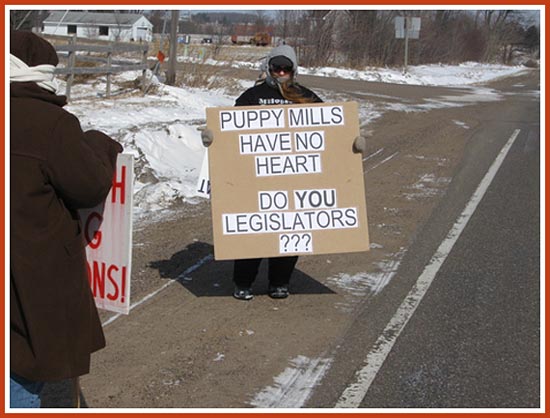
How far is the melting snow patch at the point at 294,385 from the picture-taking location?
4.68 meters

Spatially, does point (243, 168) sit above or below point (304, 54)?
below

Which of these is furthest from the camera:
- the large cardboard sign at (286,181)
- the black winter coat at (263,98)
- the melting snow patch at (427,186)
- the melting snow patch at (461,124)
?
the melting snow patch at (461,124)

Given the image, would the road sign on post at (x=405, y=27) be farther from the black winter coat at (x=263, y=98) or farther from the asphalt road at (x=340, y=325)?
the black winter coat at (x=263, y=98)

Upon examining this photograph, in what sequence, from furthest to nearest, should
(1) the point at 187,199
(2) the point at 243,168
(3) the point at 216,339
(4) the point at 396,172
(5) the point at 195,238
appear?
(4) the point at 396,172
(1) the point at 187,199
(5) the point at 195,238
(2) the point at 243,168
(3) the point at 216,339

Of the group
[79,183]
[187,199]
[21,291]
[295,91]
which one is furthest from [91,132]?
[187,199]

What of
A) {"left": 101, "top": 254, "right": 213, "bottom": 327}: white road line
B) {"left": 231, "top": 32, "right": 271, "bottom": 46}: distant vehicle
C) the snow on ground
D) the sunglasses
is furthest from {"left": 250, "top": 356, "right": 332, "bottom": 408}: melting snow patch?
{"left": 231, "top": 32, "right": 271, "bottom": 46}: distant vehicle

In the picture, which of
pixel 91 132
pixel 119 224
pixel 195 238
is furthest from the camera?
pixel 195 238

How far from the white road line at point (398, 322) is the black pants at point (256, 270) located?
910 mm

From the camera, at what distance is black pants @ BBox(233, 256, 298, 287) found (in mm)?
6500

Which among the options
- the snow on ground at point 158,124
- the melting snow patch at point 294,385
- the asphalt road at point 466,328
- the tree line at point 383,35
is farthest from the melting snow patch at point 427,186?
the tree line at point 383,35

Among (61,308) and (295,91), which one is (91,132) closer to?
(61,308)

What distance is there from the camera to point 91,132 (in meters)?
3.35

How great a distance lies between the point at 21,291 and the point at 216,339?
2.75 metres

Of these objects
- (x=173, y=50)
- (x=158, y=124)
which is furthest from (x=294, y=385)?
(x=173, y=50)
